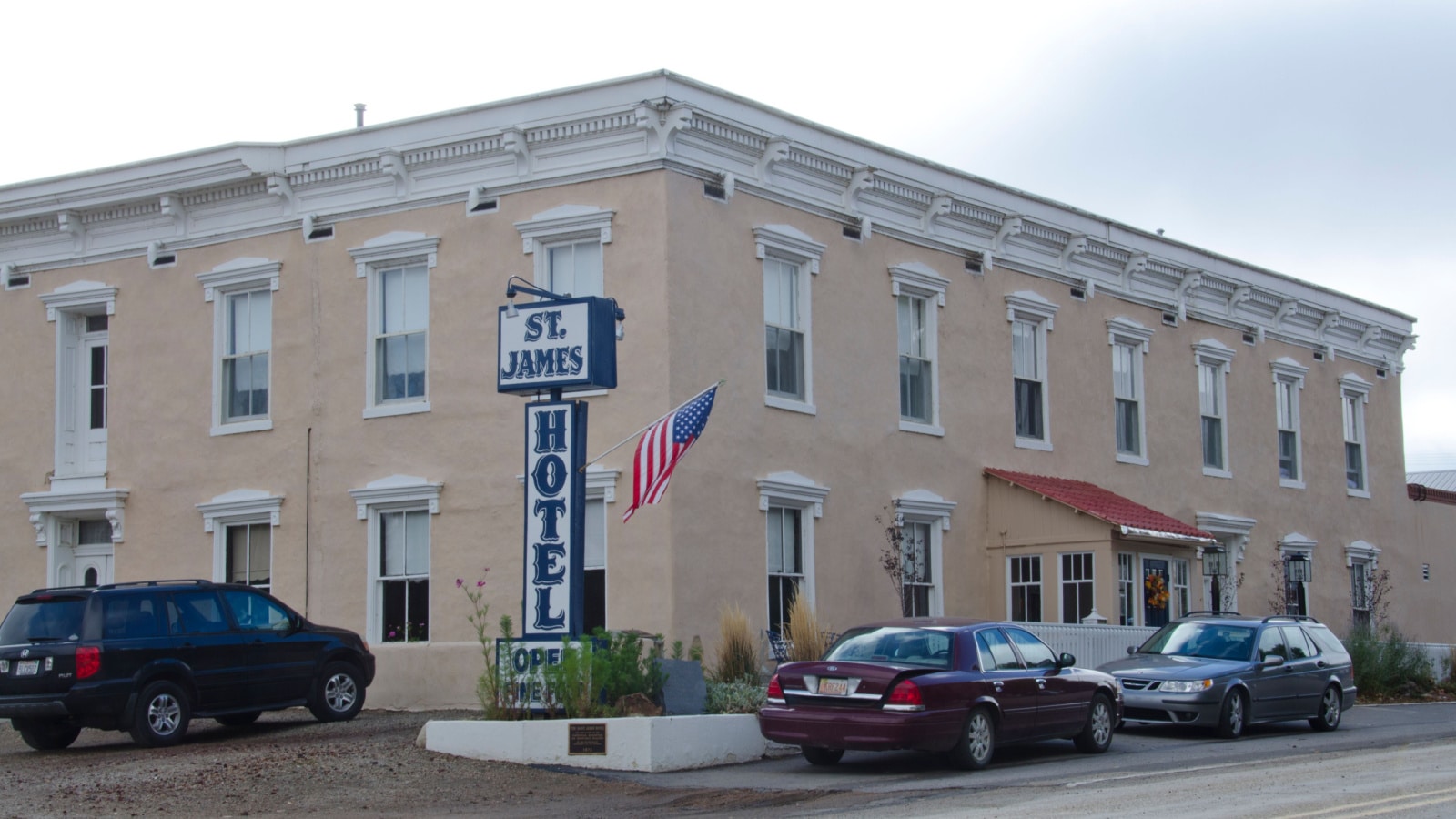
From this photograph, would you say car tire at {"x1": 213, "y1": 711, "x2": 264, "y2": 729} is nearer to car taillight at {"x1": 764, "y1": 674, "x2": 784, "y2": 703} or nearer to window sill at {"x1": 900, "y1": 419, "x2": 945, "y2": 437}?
car taillight at {"x1": 764, "y1": 674, "x2": 784, "y2": 703}

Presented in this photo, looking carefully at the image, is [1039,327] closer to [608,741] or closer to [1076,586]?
[1076,586]

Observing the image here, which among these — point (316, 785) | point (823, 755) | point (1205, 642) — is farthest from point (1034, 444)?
point (316, 785)

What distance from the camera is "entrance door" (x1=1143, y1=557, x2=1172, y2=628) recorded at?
80.1 feet

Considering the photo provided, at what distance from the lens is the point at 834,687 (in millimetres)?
14570

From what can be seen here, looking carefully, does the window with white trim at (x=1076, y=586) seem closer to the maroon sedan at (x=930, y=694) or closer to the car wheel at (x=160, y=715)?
the maroon sedan at (x=930, y=694)

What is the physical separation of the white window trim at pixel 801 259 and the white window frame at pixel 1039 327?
4.57 meters

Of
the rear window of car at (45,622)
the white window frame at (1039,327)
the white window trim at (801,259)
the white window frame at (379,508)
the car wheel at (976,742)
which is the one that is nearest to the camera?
the car wheel at (976,742)

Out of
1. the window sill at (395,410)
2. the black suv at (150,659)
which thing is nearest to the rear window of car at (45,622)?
the black suv at (150,659)

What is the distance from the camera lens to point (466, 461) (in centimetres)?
2102

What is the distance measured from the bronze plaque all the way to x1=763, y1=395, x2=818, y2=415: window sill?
6731mm

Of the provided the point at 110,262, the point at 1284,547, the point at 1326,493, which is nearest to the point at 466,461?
the point at 110,262

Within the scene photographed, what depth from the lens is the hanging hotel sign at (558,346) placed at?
16.5 metres

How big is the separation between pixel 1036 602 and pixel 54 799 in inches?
570

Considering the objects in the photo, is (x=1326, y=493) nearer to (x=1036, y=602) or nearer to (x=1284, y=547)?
(x=1284, y=547)
